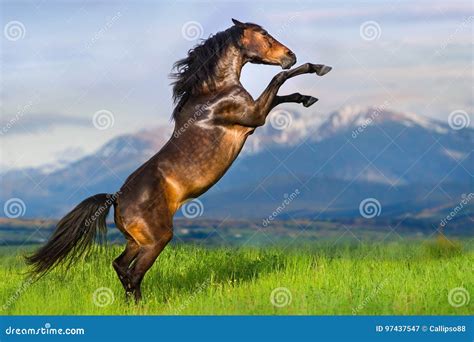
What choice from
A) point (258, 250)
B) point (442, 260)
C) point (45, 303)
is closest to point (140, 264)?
point (45, 303)

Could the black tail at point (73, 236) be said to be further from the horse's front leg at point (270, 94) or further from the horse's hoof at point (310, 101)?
the horse's hoof at point (310, 101)

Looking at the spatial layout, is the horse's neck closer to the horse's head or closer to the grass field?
the horse's head

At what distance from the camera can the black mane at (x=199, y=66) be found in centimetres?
980

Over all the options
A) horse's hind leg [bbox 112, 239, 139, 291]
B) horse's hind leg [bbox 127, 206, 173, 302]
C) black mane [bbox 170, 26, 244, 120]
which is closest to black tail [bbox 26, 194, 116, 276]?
horse's hind leg [bbox 112, 239, 139, 291]

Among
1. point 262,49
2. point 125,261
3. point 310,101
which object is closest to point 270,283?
point 125,261

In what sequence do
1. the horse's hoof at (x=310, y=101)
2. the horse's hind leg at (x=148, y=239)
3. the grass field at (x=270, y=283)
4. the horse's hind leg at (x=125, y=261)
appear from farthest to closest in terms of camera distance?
the horse's hoof at (x=310, y=101), the horse's hind leg at (x=125, y=261), the horse's hind leg at (x=148, y=239), the grass field at (x=270, y=283)

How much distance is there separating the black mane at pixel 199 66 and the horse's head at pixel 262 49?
0.28 feet

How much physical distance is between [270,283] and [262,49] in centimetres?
274

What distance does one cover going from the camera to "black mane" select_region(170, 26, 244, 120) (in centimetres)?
980

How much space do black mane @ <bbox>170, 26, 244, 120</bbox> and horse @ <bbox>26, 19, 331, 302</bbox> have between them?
0.04 ft

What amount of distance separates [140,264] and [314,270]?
250 cm

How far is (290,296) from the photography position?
921cm

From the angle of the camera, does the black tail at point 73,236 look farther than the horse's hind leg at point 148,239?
Yes

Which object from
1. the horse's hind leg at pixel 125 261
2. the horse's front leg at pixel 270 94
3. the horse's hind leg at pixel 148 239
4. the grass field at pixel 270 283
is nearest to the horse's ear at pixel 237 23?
the horse's front leg at pixel 270 94
